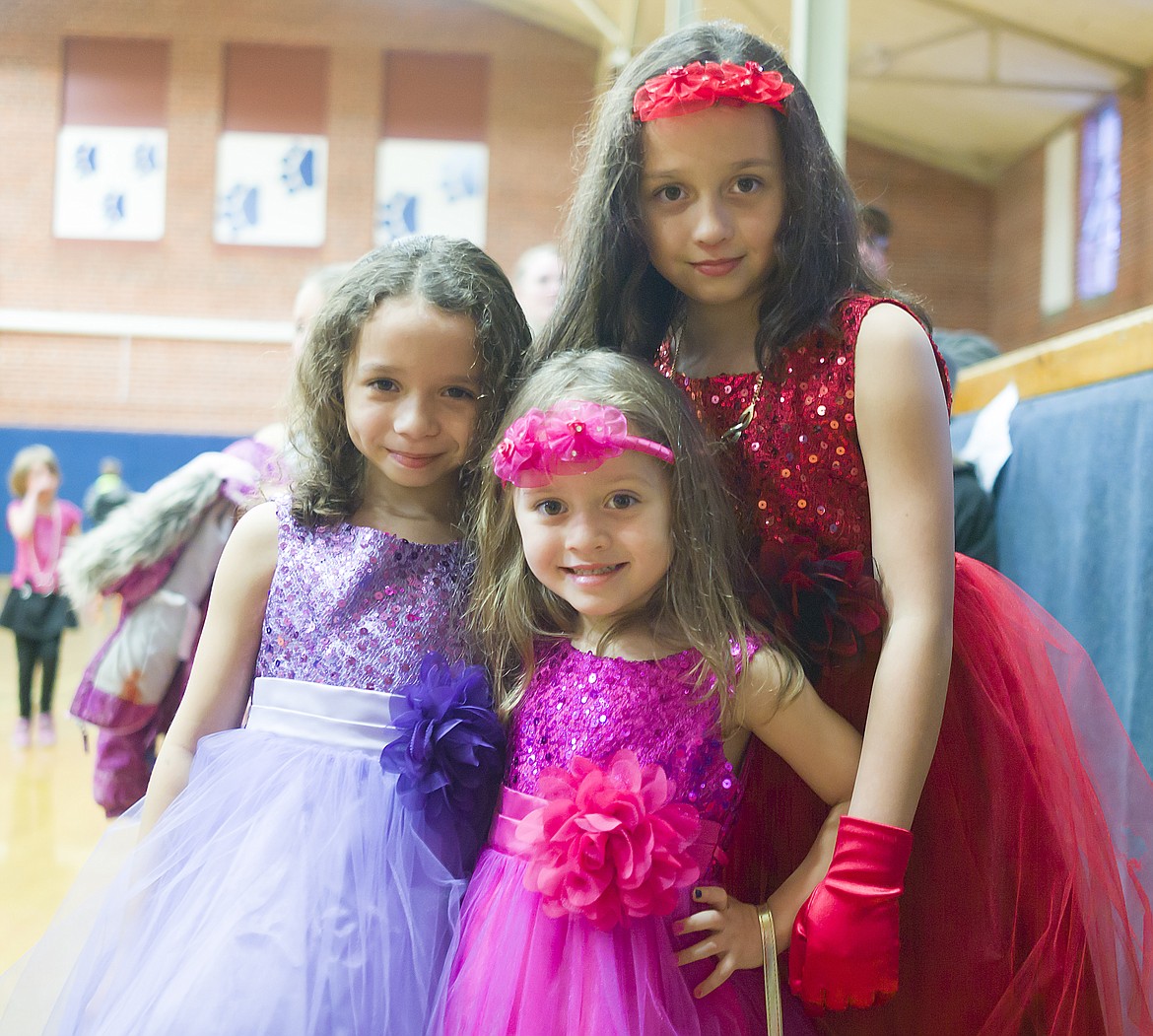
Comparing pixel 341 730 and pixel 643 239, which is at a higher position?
pixel 643 239

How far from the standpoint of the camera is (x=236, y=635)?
1579 millimetres

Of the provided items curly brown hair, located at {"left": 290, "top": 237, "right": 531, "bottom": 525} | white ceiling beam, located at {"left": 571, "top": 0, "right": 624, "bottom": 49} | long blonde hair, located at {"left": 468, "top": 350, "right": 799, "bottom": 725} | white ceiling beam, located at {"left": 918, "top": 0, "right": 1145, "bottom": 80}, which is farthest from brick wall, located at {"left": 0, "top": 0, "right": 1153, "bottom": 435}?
long blonde hair, located at {"left": 468, "top": 350, "right": 799, "bottom": 725}

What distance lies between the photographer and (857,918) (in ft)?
4.15

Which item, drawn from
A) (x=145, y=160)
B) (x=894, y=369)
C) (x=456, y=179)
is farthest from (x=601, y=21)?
(x=894, y=369)

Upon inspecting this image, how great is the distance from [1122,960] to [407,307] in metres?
1.19

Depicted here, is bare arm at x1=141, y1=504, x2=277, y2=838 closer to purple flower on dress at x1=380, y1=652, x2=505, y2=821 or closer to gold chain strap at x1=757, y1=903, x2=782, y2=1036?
purple flower on dress at x1=380, y1=652, x2=505, y2=821

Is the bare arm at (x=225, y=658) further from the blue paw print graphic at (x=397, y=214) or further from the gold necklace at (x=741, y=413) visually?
the blue paw print graphic at (x=397, y=214)

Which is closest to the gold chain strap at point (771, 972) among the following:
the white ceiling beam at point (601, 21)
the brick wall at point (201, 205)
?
the white ceiling beam at point (601, 21)

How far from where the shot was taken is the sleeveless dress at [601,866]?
1242 millimetres

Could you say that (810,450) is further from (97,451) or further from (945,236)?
(945,236)

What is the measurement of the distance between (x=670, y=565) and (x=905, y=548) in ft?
0.92

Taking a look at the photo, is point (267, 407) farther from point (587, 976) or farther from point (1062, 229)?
point (587, 976)

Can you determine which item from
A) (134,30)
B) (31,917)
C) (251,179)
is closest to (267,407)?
(251,179)

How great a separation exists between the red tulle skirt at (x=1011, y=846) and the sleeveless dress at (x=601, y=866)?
14 centimetres
